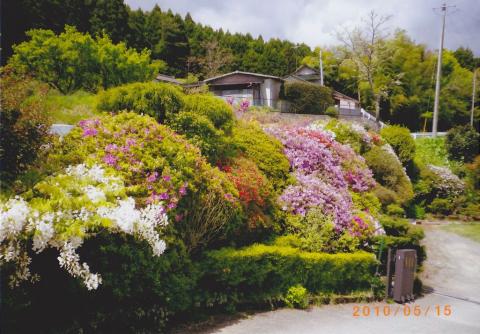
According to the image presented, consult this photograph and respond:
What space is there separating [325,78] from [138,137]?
5180 centimetres

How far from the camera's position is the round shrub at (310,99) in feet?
125

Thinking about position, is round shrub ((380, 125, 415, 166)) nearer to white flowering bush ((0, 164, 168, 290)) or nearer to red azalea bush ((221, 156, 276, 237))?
red azalea bush ((221, 156, 276, 237))

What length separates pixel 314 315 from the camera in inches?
332

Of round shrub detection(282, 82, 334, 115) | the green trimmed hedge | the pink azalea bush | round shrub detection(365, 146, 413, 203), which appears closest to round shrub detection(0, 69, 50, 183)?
the green trimmed hedge

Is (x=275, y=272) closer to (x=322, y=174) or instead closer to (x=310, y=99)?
(x=322, y=174)

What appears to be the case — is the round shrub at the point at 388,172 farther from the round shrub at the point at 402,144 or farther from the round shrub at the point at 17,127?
the round shrub at the point at 17,127

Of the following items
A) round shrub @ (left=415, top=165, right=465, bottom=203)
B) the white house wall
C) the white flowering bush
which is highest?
the white house wall

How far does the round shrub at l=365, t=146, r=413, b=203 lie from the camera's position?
15969mm

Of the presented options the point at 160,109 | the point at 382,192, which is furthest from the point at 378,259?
the point at 160,109

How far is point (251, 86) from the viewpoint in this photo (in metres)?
40.3

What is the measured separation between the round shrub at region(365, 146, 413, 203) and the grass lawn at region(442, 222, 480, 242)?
7.98 feet

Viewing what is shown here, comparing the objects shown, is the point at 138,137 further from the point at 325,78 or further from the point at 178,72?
the point at 325,78

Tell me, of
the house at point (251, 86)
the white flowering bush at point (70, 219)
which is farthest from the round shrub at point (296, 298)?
the house at point (251, 86)

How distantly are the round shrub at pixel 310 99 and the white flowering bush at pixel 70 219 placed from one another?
A: 109 feet
